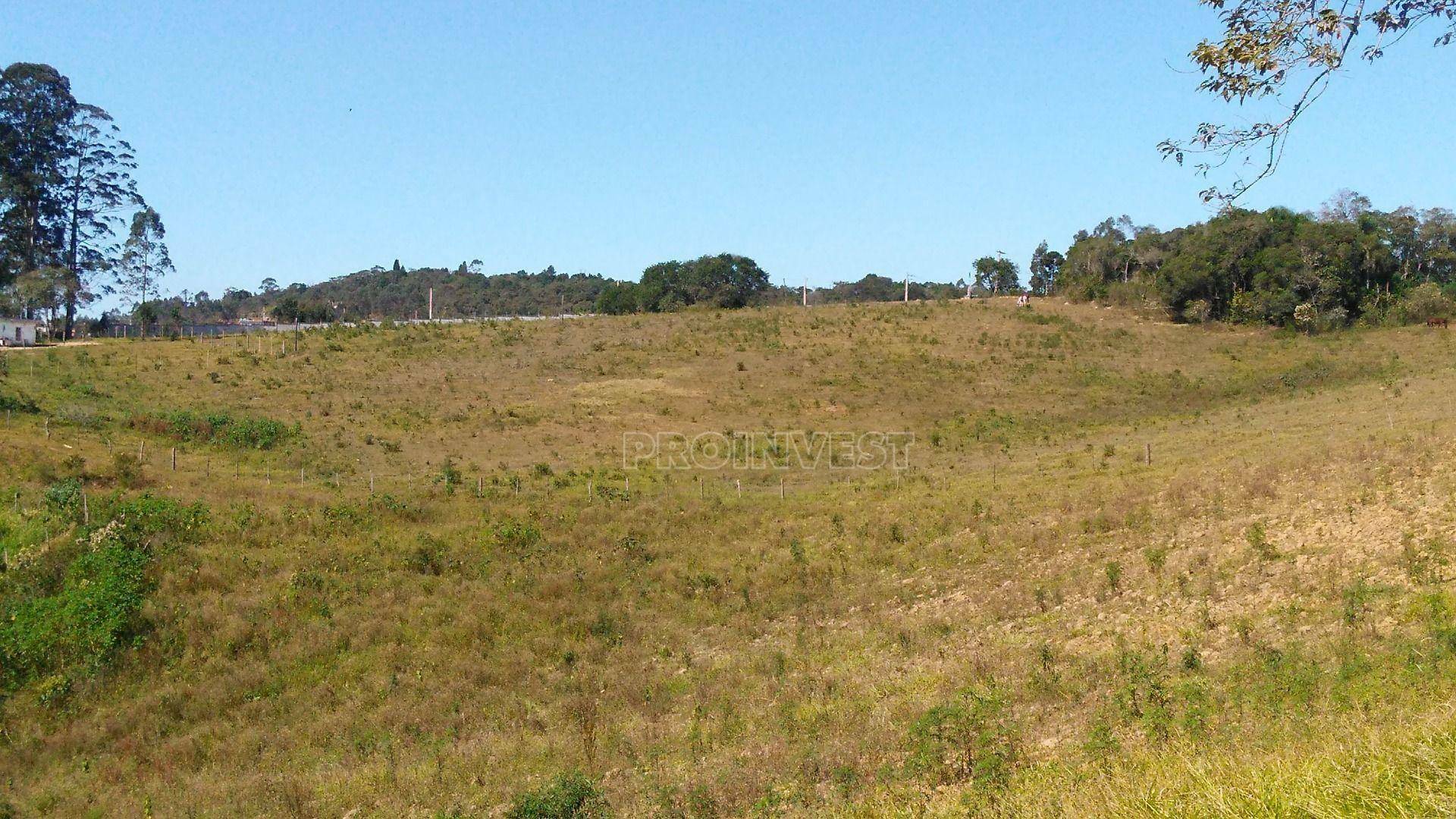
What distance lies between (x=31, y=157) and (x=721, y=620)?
64.3m

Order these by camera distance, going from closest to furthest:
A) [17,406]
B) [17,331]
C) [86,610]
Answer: [86,610], [17,406], [17,331]

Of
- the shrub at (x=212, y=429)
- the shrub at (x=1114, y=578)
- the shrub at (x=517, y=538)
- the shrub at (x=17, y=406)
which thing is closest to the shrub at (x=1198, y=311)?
the shrub at (x=1114, y=578)

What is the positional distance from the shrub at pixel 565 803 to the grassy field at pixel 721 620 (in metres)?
0.04

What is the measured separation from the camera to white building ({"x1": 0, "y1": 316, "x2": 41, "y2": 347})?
2116 inches

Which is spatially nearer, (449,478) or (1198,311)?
(449,478)

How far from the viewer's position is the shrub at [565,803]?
986 cm

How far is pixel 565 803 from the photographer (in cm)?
993

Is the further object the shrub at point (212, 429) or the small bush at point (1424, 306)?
the small bush at point (1424, 306)

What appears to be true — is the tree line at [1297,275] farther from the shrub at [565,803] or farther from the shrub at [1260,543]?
the shrub at [565,803]

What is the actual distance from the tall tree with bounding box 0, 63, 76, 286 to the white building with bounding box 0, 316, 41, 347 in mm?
4495

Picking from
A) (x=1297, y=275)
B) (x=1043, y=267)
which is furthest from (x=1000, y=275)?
(x=1297, y=275)

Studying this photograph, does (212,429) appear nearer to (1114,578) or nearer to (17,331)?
(1114,578)

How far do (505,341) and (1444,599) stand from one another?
50473 mm

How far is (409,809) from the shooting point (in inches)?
462
